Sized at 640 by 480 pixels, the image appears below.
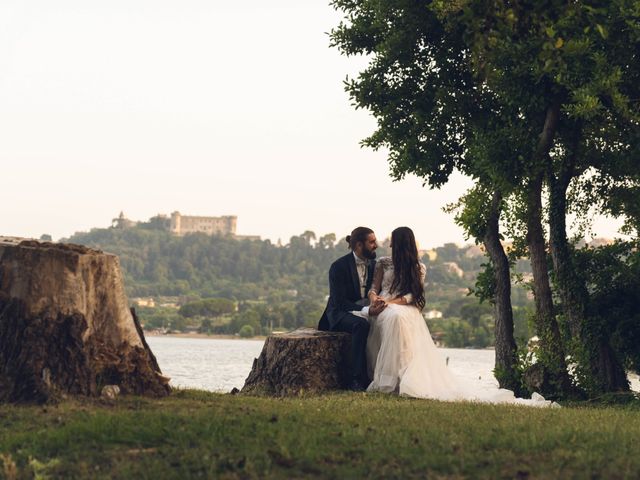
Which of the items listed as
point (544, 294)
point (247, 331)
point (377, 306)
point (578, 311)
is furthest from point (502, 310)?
point (247, 331)

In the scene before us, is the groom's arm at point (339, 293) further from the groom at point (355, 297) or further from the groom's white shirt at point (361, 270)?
the groom's white shirt at point (361, 270)

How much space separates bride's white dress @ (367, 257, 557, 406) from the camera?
1536 centimetres

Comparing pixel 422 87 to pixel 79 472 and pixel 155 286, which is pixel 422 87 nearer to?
pixel 79 472

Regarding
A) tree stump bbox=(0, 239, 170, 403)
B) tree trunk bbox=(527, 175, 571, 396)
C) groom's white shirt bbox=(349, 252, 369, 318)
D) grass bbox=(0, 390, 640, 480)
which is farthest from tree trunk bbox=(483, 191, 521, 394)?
tree stump bbox=(0, 239, 170, 403)

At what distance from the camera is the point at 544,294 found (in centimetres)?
2000

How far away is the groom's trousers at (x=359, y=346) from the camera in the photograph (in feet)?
51.4

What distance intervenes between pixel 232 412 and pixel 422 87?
12.5 m

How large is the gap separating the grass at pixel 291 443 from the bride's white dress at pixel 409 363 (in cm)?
337

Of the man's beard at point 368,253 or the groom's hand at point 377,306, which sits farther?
→ the man's beard at point 368,253

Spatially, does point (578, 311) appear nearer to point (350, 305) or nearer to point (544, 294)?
point (544, 294)

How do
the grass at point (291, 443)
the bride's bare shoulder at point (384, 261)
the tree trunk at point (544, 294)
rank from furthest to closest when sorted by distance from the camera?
the tree trunk at point (544, 294), the bride's bare shoulder at point (384, 261), the grass at point (291, 443)

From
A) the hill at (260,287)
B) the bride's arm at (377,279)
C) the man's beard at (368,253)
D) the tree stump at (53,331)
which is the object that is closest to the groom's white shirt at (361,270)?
the man's beard at (368,253)

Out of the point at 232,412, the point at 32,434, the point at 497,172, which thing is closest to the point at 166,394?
the point at 232,412

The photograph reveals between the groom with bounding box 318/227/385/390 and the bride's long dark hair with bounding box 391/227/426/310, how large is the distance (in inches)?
17.7
